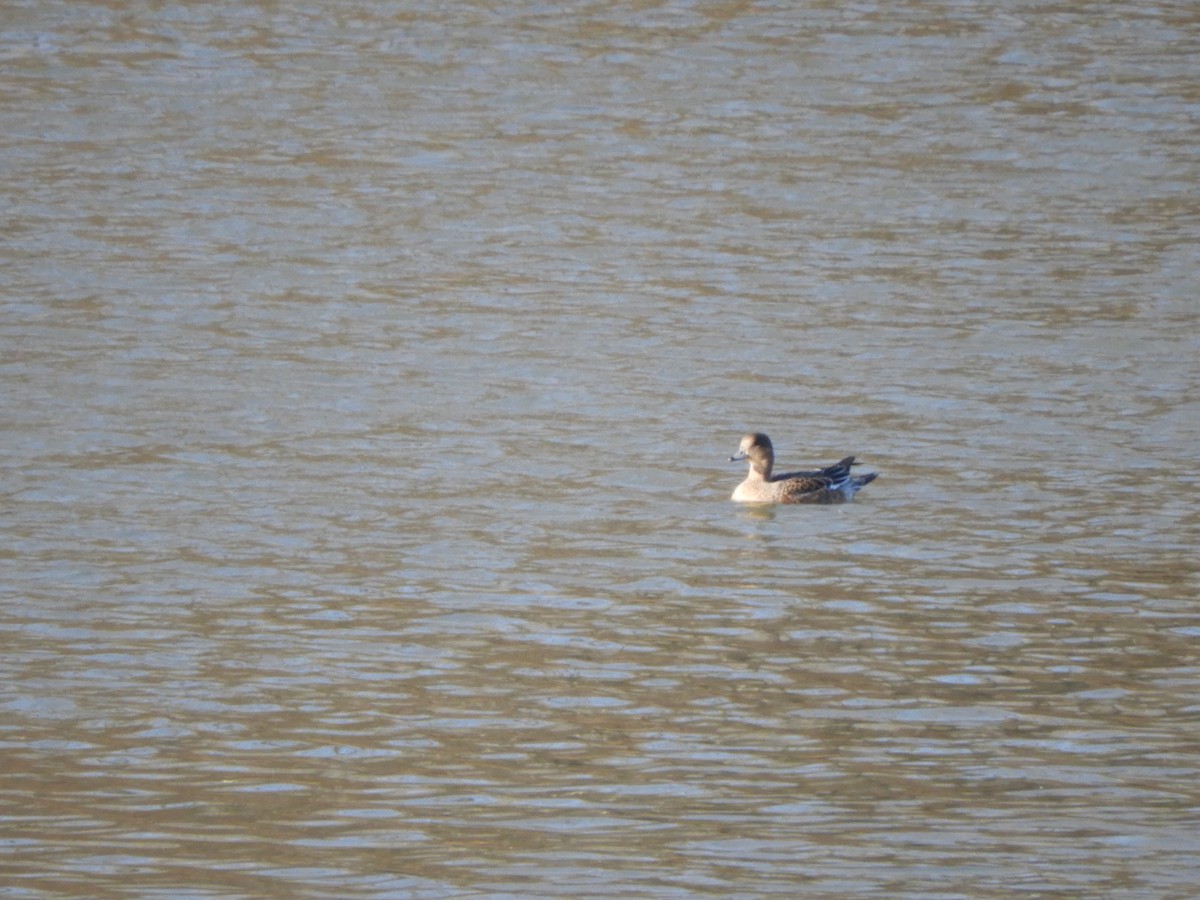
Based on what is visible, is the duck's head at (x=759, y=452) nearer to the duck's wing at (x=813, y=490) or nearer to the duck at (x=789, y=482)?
the duck at (x=789, y=482)

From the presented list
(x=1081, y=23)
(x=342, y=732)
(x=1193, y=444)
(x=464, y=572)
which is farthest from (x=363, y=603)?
(x=1081, y=23)

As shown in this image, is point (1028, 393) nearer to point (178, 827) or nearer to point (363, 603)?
point (363, 603)

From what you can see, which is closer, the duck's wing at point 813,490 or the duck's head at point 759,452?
the duck's wing at point 813,490

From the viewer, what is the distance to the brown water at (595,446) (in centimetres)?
758

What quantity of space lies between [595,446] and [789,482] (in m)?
1.36

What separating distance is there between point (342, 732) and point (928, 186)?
12.0m

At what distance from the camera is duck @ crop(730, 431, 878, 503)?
11906 millimetres

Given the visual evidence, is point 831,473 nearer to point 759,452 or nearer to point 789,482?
point 789,482

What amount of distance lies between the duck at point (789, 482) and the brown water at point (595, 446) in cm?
15

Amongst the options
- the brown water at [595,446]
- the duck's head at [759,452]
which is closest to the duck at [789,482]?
the duck's head at [759,452]

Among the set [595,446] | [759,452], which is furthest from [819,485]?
[595,446]

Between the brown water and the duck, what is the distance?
0.15m

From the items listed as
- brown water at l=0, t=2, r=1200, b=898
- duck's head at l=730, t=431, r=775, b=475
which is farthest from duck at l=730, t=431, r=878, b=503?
brown water at l=0, t=2, r=1200, b=898

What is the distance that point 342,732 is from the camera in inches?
328
